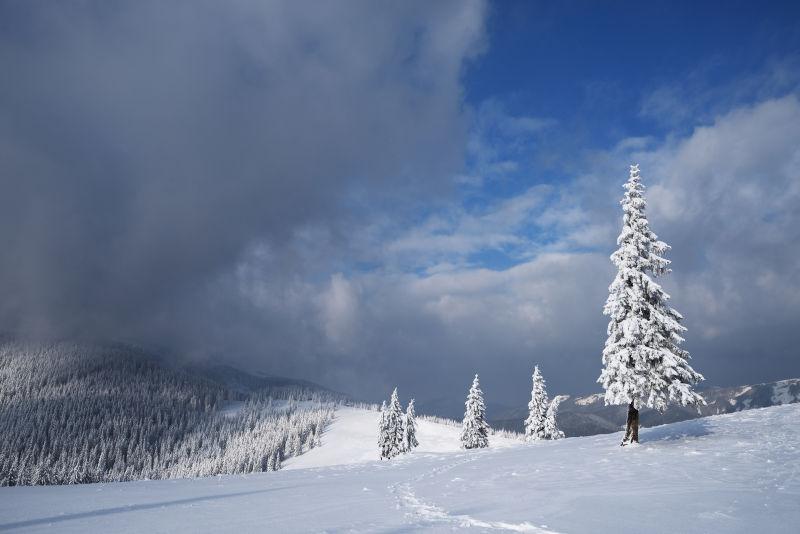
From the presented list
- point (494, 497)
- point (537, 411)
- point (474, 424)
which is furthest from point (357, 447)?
point (494, 497)

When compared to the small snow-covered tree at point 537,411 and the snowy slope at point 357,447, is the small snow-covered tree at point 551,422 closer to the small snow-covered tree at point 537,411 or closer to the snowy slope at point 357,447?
the small snow-covered tree at point 537,411

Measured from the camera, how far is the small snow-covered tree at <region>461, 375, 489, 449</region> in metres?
67.6

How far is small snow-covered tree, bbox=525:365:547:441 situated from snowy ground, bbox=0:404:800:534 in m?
40.7

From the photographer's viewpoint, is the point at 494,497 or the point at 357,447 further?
the point at 357,447

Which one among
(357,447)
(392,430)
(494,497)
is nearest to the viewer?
(494,497)

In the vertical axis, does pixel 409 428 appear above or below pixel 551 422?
below

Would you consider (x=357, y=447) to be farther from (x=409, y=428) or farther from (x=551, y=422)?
(x=551, y=422)

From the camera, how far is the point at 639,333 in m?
27.0

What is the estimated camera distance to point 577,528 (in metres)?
11.0

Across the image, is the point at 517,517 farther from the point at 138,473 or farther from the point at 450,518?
the point at 138,473

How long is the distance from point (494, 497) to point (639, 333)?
16.7m

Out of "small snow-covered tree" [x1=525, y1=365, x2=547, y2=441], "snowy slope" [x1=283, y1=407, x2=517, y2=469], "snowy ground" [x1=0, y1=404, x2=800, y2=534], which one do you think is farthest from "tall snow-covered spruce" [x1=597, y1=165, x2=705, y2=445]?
"snowy slope" [x1=283, y1=407, x2=517, y2=469]

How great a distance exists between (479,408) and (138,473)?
19161 cm

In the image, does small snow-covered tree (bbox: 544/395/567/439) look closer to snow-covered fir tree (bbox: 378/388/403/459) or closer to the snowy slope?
snow-covered fir tree (bbox: 378/388/403/459)
